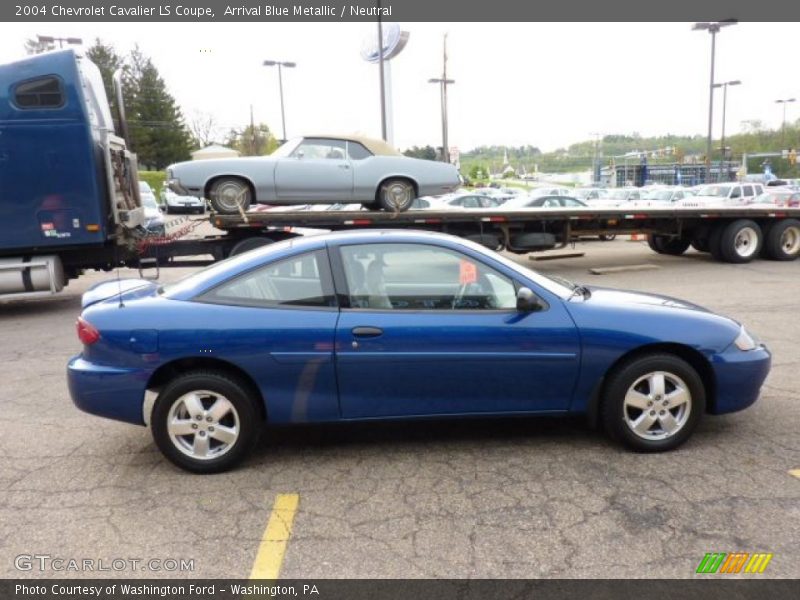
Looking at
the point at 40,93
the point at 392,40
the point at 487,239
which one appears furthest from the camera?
the point at 392,40

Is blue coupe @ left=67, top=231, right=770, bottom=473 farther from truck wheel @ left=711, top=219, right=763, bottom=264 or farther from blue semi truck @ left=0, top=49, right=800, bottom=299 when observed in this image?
truck wheel @ left=711, top=219, right=763, bottom=264

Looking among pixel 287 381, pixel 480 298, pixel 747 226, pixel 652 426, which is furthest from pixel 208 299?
pixel 747 226

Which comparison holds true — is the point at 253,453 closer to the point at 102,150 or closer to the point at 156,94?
the point at 102,150

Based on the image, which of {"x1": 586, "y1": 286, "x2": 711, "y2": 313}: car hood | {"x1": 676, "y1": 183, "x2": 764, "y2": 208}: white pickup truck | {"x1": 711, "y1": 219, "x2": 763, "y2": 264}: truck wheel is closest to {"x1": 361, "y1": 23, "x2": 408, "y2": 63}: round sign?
{"x1": 676, "y1": 183, "x2": 764, "y2": 208}: white pickup truck

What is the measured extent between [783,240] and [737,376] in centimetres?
1128

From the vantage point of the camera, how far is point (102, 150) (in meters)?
8.77

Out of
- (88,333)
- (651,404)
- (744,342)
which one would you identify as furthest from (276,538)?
(744,342)

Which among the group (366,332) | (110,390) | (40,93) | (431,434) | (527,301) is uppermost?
(40,93)

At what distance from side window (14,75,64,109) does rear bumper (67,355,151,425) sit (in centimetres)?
605

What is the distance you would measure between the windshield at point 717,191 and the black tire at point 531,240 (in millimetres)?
17938

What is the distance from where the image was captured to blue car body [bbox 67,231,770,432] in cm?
361

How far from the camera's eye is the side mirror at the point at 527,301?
3.69m

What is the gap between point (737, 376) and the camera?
386 cm

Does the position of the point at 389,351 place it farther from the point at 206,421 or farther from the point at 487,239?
the point at 487,239
